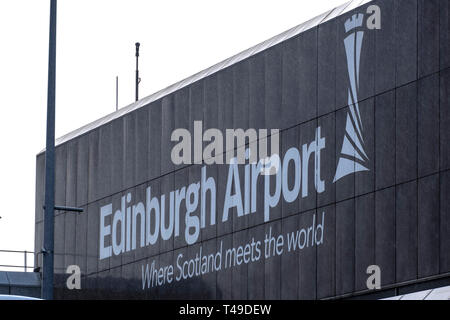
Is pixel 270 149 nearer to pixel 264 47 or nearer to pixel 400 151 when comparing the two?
pixel 264 47

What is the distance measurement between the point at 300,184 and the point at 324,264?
204cm

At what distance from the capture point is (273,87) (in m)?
29.0

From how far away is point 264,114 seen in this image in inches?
1157

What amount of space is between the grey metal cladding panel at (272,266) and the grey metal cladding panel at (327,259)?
5.78 ft

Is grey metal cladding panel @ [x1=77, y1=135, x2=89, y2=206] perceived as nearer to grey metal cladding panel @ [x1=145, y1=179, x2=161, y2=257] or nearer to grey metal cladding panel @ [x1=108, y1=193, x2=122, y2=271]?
grey metal cladding panel @ [x1=108, y1=193, x2=122, y2=271]

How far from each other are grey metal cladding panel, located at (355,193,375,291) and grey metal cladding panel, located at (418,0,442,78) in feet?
9.35

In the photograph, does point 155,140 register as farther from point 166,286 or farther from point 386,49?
point 386,49

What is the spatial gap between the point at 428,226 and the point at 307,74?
5420 mm

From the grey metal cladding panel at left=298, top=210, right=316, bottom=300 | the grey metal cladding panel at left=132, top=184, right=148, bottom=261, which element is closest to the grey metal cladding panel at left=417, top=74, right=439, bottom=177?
the grey metal cladding panel at left=298, top=210, right=316, bottom=300

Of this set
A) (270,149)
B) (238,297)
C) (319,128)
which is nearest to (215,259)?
(238,297)

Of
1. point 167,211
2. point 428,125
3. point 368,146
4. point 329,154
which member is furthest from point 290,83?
point 167,211

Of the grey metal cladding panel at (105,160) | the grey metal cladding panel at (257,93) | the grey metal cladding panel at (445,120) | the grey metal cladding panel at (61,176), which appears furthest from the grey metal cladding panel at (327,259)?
the grey metal cladding panel at (61,176)

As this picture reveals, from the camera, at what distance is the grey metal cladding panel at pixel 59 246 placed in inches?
1533

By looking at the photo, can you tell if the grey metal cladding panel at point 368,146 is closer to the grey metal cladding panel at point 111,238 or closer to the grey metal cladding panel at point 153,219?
the grey metal cladding panel at point 153,219
